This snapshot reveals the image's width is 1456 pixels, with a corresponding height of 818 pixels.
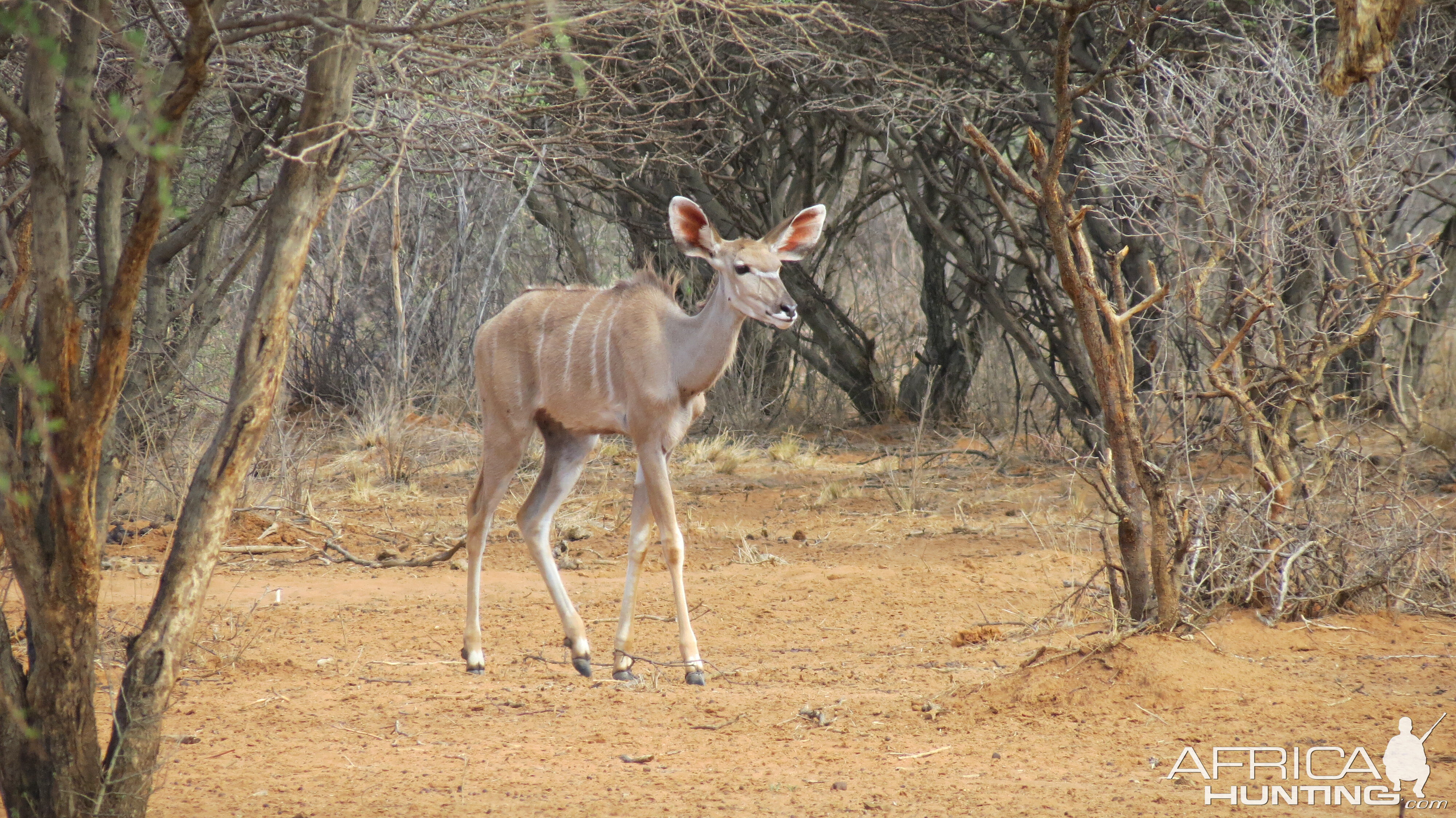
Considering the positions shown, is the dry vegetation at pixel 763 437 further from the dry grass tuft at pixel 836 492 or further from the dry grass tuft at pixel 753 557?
the dry grass tuft at pixel 836 492

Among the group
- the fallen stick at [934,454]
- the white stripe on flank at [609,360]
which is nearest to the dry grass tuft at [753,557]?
the fallen stick at [934,454]

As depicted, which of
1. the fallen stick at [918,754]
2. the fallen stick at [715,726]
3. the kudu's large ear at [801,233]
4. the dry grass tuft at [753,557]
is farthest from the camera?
the dry grass tuft at [753,557]

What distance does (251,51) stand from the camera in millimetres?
5586

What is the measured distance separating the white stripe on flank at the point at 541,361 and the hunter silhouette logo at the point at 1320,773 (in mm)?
3280

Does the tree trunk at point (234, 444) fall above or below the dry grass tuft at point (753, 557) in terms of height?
above

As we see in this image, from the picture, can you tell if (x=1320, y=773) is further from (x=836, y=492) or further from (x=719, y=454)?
(x=719, y=454)

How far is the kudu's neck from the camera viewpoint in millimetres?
5859

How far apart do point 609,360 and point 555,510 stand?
2.65ft

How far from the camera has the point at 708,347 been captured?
5879mm

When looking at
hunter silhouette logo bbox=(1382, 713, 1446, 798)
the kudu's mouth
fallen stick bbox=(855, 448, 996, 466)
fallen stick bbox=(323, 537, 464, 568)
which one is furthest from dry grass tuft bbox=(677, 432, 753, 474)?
hunter silhouette logo bbox=(1382, 713, 1446, 798)

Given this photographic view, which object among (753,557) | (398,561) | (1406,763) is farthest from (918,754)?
(398,561)

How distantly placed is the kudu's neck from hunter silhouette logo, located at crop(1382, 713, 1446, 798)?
10.1ft

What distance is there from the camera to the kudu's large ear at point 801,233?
6.12 metres

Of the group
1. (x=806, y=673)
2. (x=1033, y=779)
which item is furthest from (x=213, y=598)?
(x=1033, y=779)
